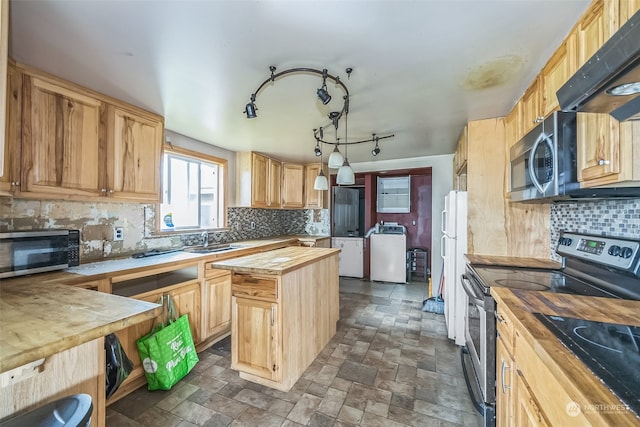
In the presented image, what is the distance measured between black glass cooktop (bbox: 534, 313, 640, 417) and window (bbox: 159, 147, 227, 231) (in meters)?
3.20

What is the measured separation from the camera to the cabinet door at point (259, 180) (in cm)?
381

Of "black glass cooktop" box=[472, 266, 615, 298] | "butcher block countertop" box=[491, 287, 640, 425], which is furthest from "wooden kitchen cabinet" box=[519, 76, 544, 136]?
"butcher block countertop" box=[491, 287, 640, 425]

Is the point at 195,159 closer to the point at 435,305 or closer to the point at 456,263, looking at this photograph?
the point at 456,263

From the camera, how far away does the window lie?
2.96 metres

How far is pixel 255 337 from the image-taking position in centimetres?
194

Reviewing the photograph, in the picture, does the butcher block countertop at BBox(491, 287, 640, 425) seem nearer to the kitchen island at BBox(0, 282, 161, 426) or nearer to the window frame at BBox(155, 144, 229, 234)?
the kitchen island at BBox(0, 282, 161, 426)

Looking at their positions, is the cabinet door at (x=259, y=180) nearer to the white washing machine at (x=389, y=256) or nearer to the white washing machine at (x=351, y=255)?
the white washing machine at (x=351, y=255)

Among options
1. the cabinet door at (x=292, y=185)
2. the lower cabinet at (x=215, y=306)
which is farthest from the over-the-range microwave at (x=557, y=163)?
the cabinet door at (x=292, y=185)

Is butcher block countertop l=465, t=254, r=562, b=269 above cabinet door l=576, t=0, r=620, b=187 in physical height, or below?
below

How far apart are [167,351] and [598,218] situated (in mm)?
2984

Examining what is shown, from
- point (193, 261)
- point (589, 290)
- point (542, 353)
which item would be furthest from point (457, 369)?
point (193, 261)

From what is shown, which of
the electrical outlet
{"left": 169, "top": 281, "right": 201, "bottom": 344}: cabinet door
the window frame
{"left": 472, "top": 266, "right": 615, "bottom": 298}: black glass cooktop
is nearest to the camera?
{"left": 472, "top": 266, "right": 615, "bottom": 298}: black glass cooktop

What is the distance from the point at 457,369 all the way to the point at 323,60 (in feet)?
8.26

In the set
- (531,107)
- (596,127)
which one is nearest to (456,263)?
(531,107)
